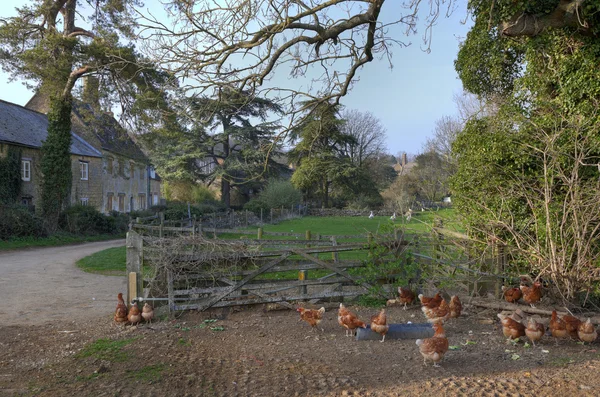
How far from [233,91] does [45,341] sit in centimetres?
505

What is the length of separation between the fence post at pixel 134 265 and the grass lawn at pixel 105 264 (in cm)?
678

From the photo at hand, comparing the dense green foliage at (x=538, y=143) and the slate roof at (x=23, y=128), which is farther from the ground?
the slate roof at (x=23, y=128)

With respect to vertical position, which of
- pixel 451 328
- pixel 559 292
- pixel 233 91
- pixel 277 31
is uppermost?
pixel 277 31

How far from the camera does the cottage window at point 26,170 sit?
27125 mm

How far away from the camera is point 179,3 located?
23.3 feet

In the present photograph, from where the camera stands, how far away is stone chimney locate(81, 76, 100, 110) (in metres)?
22.8

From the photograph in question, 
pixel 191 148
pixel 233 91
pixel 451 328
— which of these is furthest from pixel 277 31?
pixel 191 148

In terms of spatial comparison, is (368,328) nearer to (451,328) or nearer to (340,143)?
(451,328)

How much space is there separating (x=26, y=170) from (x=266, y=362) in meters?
27.8

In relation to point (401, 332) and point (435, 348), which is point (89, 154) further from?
point (435, 348)

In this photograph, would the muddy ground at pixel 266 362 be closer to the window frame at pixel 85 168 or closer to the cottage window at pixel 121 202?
the window frame at pixel 85 168

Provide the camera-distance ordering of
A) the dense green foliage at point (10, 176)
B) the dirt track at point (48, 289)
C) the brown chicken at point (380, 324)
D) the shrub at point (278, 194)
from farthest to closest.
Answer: the shrub at point (278, 194), the dense green foliage at point (10, 176), the dirt track at point (48, 289), the brown chicken at point (380, 324)

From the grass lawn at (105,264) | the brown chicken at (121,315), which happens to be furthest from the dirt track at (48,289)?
the brown chicken at (121,315)

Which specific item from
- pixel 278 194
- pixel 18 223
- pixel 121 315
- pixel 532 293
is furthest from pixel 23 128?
pixel 532 293
